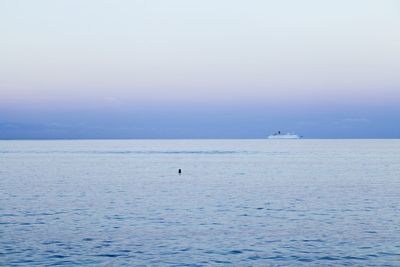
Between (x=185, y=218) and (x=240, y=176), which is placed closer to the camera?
(x=185, y=218)

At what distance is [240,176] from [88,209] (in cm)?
3882

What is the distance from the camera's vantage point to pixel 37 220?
1524 inches

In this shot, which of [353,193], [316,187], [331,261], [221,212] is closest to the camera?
[331,261]

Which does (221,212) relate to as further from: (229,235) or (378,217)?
(378,217)

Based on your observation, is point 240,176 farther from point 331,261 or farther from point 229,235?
point 331,261

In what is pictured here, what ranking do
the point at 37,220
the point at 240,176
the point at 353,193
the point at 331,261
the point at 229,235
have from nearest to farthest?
1. the point at 331,261
2. the point at 229,235
3. the point at 37,220
4. the point at 353,193
5. the point at 240,176

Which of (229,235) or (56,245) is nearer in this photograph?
(56,245)

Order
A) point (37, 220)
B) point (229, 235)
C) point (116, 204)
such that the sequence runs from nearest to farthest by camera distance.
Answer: point (229, 235)
point (37, 220)
point (116, 204)

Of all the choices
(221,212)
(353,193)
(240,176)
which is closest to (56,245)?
(221,212)

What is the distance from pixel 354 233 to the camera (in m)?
33.9

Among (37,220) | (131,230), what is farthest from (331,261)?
(37,220)

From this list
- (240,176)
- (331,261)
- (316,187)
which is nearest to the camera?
(331,261)

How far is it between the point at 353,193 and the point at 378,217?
16717 millimetres

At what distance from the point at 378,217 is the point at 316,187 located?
23.3 meters
